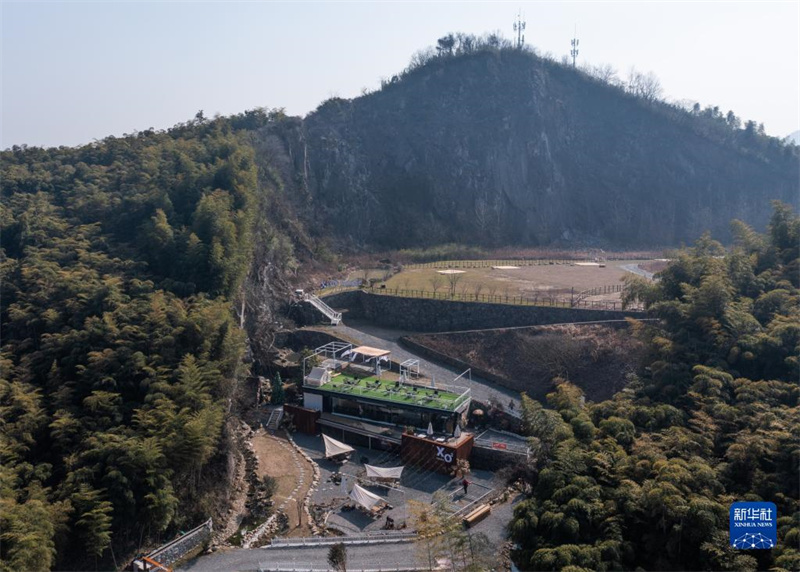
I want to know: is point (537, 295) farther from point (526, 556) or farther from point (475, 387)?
point (526, 556)

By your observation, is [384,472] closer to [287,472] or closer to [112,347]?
[287,472]

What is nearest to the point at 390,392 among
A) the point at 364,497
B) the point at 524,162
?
the point at 364,497

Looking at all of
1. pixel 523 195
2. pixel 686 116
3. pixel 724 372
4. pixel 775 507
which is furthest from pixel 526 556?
pixel 686 116

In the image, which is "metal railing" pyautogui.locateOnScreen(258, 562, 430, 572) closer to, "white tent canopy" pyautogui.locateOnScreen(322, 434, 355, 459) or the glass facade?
"white tent canopy" pyautogui.locateOnScreen(322, 434, 355, 459)

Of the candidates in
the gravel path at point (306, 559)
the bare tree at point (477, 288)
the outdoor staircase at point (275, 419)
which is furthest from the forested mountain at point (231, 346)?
the bare tree at point (477, 288)

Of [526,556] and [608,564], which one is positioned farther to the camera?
[526,556]
